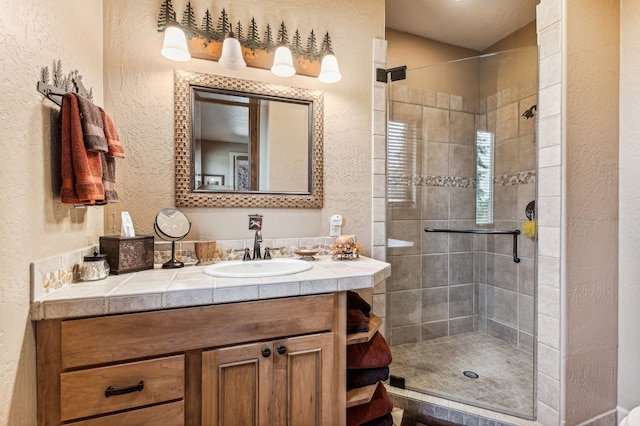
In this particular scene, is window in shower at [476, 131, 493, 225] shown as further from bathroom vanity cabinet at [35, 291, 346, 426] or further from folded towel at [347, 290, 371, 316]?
bathroom vanity cabinet at [35, 291, 346, 426]

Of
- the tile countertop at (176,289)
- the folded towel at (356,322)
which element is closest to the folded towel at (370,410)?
the folded towel at (356,322)

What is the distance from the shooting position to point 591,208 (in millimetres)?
1597

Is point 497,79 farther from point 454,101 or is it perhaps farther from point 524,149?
point 524,149

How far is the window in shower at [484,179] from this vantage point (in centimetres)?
242

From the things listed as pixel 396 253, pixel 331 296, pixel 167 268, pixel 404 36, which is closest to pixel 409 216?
pixel 396 253

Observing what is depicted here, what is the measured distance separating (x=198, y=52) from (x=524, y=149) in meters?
2.30

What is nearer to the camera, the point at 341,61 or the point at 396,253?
the point at 341,61

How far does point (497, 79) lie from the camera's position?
2.26m

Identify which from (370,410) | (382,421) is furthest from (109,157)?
(382,421)

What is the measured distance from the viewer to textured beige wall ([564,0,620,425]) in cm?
154

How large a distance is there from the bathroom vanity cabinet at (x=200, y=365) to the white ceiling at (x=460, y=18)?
225cm

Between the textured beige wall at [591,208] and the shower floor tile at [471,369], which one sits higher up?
the textured beige wall at [591,208]

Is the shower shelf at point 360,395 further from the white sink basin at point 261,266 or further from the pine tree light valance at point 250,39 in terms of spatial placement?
the pine tree light valance at point 250,39

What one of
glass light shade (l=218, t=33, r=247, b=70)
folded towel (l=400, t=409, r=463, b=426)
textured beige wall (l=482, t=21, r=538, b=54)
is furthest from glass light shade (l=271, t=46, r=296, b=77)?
folded towel (l=400, t=409, r=463, b=426)
